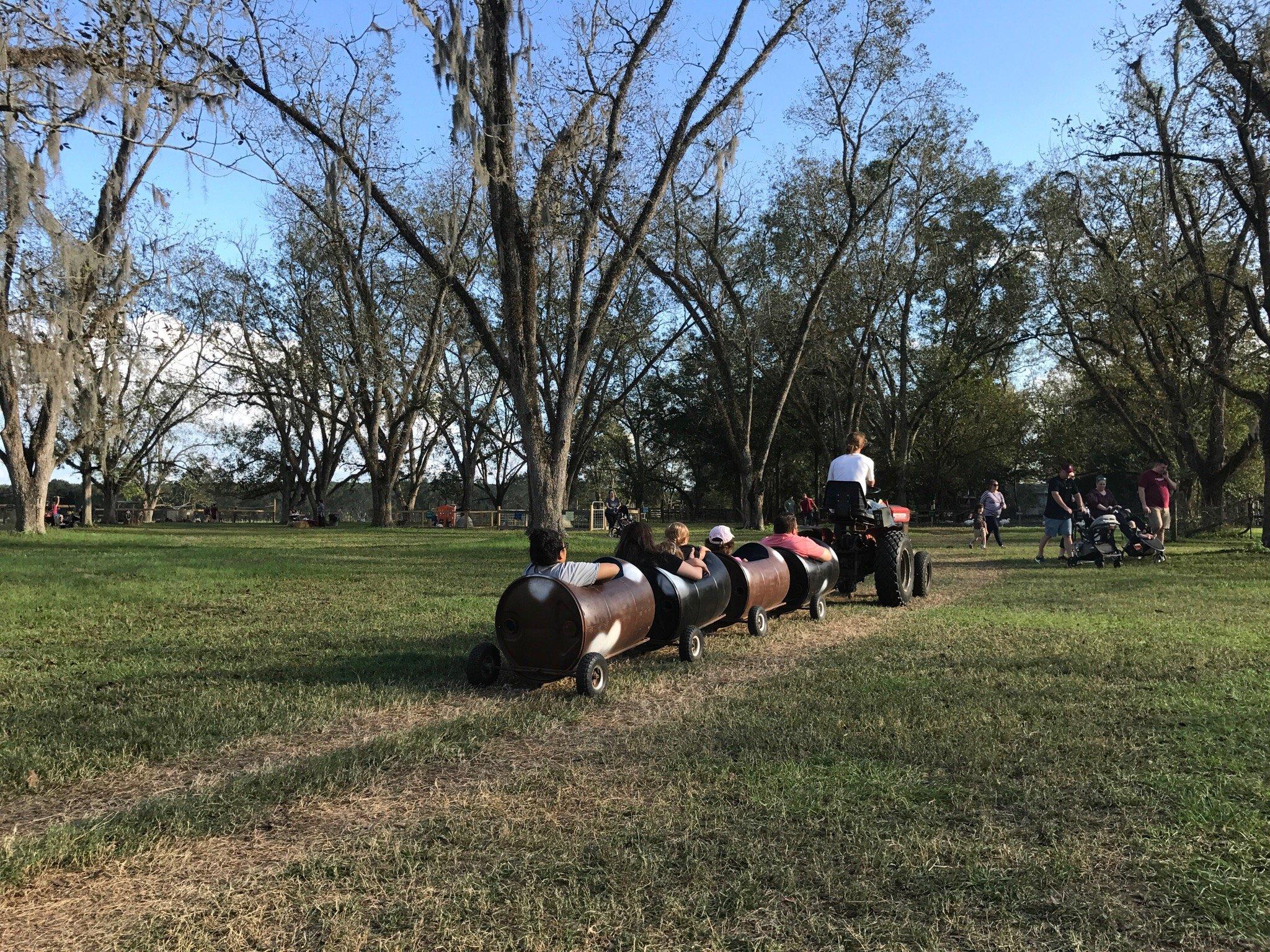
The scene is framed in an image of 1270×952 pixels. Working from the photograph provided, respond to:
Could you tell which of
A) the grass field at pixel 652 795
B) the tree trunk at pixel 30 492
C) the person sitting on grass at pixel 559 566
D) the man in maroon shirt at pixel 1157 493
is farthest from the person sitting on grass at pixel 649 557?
the tree trunk at pixel 30 492

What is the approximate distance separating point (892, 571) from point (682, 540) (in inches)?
139

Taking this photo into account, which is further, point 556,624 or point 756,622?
point 756,622

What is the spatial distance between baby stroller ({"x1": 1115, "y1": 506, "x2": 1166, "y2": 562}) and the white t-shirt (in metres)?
7.31

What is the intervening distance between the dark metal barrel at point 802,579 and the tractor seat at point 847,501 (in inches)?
40.9

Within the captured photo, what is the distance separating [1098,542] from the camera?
14.6m

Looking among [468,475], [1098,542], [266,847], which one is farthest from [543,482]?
[468,475]

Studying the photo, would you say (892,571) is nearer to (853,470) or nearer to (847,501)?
(847,501)

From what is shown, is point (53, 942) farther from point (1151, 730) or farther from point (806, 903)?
point (1151, 730)

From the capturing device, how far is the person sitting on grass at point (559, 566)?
577 cm

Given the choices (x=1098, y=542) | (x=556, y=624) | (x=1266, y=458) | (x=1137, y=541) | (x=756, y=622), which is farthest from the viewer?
(x=1266, y=458)

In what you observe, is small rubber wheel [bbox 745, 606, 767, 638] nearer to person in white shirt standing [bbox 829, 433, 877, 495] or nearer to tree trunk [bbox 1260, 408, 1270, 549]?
person in white shirt standing [bbox 829, 433, 877, 495]

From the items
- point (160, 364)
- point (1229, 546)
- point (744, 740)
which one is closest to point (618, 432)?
point (160, 364)

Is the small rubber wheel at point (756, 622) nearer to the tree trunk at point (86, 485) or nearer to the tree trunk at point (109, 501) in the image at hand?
the tree trunk at point (86, 485)

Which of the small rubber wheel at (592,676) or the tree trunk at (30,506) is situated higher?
the tree trunk at (30,506)
